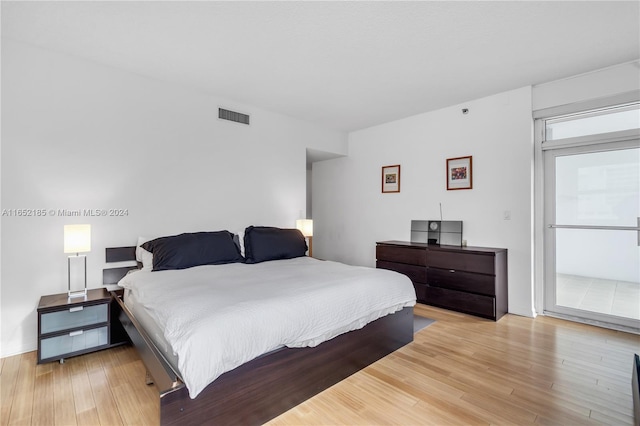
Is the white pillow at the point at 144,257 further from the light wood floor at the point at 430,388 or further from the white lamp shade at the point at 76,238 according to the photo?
the light wood floor at the point at 430,388

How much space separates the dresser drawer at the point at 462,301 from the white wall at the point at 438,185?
0.48 meters

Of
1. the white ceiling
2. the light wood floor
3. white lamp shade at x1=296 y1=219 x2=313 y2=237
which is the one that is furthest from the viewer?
white lamp shade at x1=296 y1=219 x2=313 y2=237

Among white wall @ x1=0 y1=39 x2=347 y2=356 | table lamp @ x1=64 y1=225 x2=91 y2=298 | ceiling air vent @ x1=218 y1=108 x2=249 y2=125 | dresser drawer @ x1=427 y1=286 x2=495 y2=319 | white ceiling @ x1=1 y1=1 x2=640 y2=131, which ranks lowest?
dresser drawer @ x1=427 y1=286 x2=495 y2=319

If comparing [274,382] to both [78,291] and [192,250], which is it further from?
Answer: [78,291]

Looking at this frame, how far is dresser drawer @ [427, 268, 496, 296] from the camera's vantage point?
352 cm

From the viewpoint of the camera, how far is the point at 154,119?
3404 mm

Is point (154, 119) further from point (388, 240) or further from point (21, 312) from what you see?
point (388, 240)

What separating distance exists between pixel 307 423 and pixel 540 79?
4.00 m

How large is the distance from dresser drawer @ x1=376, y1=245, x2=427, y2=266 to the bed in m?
1.36

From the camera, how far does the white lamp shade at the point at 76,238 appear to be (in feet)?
8.62

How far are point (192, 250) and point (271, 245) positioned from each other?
85 centimetres

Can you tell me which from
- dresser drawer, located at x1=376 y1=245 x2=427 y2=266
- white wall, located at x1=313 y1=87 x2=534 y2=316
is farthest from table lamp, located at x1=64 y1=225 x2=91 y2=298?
white wall, located at x1=313 y1=87 x2=534 y2=316

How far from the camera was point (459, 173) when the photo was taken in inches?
166

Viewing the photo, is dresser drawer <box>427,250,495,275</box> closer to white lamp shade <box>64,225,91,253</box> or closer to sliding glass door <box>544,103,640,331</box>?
sliding glass door <box>544,103,640,331</box>
